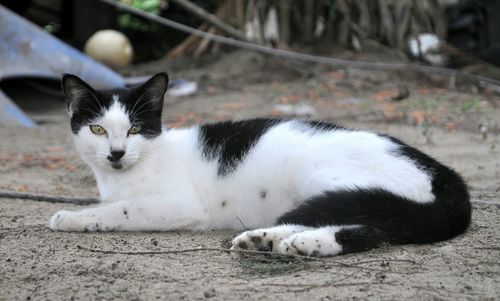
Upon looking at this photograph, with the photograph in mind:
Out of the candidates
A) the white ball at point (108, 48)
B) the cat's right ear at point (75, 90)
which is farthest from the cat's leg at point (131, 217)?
the white ball at point (108, 48)

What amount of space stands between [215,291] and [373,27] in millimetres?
7101

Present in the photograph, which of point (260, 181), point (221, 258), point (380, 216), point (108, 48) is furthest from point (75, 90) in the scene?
point (108, 48)

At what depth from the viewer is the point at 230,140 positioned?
3289 millimetres

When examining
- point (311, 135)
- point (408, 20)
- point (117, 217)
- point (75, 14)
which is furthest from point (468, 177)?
point (75, 14)

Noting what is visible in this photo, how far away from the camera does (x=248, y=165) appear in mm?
3146

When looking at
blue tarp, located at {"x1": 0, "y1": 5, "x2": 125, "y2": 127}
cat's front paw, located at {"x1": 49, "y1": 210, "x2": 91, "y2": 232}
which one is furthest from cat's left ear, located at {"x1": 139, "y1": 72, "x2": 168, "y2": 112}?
blue tarp, located at {"x1": 0, "y1": 5, "x2": 125, "y2": 127}

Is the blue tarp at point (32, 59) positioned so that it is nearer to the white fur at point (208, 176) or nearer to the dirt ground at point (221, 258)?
the dirt ground at point (221, 258)

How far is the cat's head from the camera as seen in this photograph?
124 inches

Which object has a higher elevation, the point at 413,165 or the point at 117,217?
the point at 413,165

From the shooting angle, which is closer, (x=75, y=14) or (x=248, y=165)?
(x=248, y=165)

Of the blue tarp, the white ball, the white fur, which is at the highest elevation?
the white fur

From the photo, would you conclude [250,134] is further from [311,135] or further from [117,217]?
[117,217]

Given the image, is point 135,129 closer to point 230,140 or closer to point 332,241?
point 230,140

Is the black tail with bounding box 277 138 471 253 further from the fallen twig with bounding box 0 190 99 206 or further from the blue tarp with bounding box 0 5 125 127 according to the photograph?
the blue tarp with bounding box 0 5 125 127
